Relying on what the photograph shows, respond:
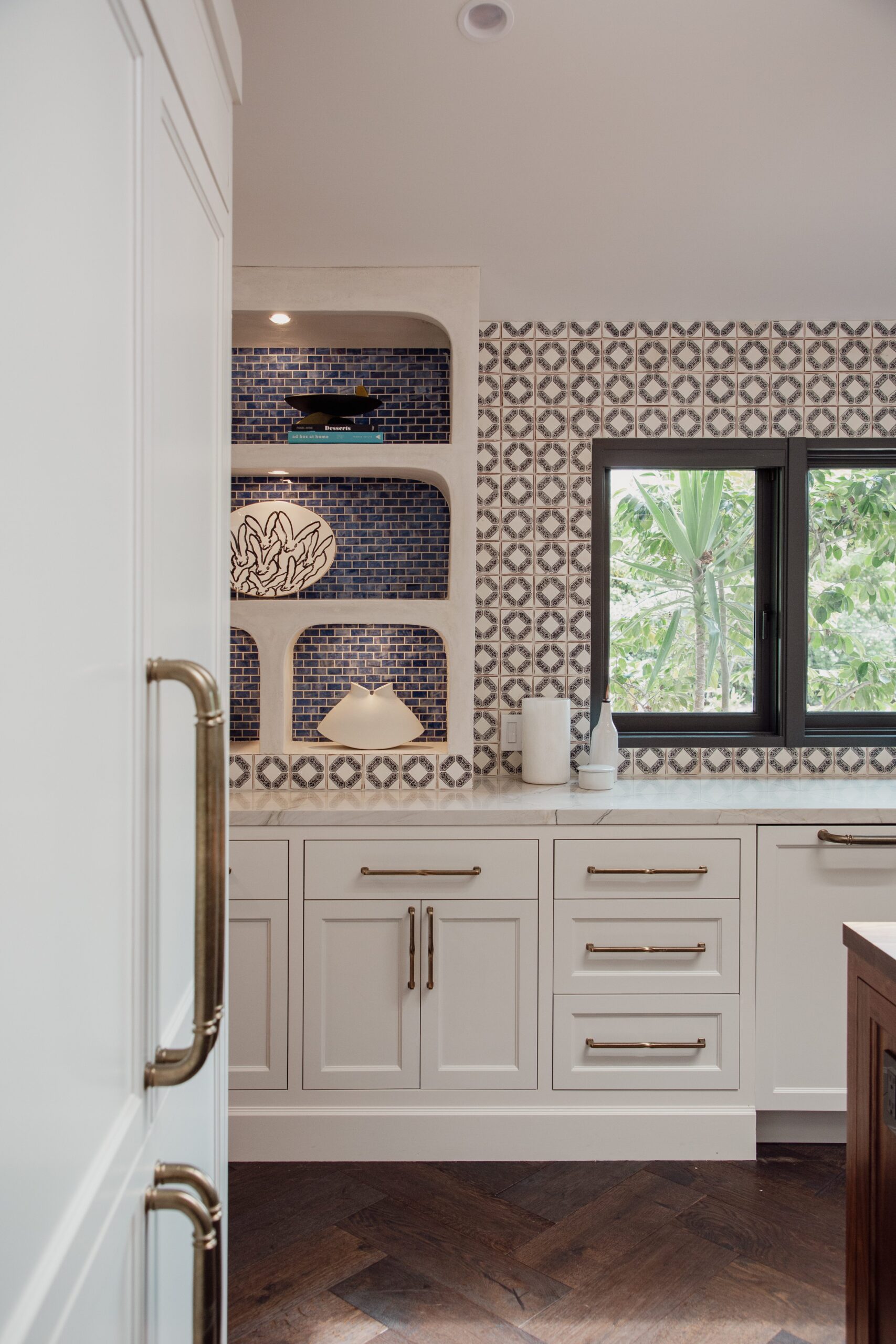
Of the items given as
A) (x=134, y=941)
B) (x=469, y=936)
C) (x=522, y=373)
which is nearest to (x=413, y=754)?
(x=469, y=936)

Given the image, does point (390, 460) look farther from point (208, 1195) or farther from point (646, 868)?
point (208, 1195)

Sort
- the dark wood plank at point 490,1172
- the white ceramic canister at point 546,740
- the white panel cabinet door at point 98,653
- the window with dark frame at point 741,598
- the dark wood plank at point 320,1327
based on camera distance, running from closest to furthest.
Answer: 1. the white panel cabinet door at point 98,653
2. the dark wood plank at point 320,1327
3. the dark wood plank at point 490,1172
4. the white ceramic canister at point 546,740
5. the window with dark frame at point 741,598

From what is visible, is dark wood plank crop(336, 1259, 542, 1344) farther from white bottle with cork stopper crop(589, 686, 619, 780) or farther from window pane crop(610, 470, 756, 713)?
window pane crop(610, 470, 756, 713)

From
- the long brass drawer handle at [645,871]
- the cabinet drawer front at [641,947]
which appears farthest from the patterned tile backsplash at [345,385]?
the cabinet drawer front at [641,947]

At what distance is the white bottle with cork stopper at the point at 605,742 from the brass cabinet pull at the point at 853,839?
64 centimetres

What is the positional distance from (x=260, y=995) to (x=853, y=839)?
1.61 metres

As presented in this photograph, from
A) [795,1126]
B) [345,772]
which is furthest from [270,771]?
[795,1126]

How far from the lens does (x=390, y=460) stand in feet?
8.30

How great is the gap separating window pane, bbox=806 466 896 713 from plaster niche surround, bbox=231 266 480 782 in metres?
1.29

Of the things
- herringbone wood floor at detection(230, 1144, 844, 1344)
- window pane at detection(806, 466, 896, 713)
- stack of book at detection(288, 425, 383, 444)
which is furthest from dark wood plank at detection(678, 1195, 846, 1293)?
stack of book at detection(288, 425, 383, 444)

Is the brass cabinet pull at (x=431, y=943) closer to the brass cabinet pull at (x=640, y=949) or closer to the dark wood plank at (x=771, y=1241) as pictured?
the brass cabinet pull at (x=640, y=949)

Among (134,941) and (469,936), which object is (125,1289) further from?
(469,936)

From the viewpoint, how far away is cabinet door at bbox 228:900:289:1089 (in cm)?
231

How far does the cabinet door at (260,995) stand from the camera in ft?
7.59
